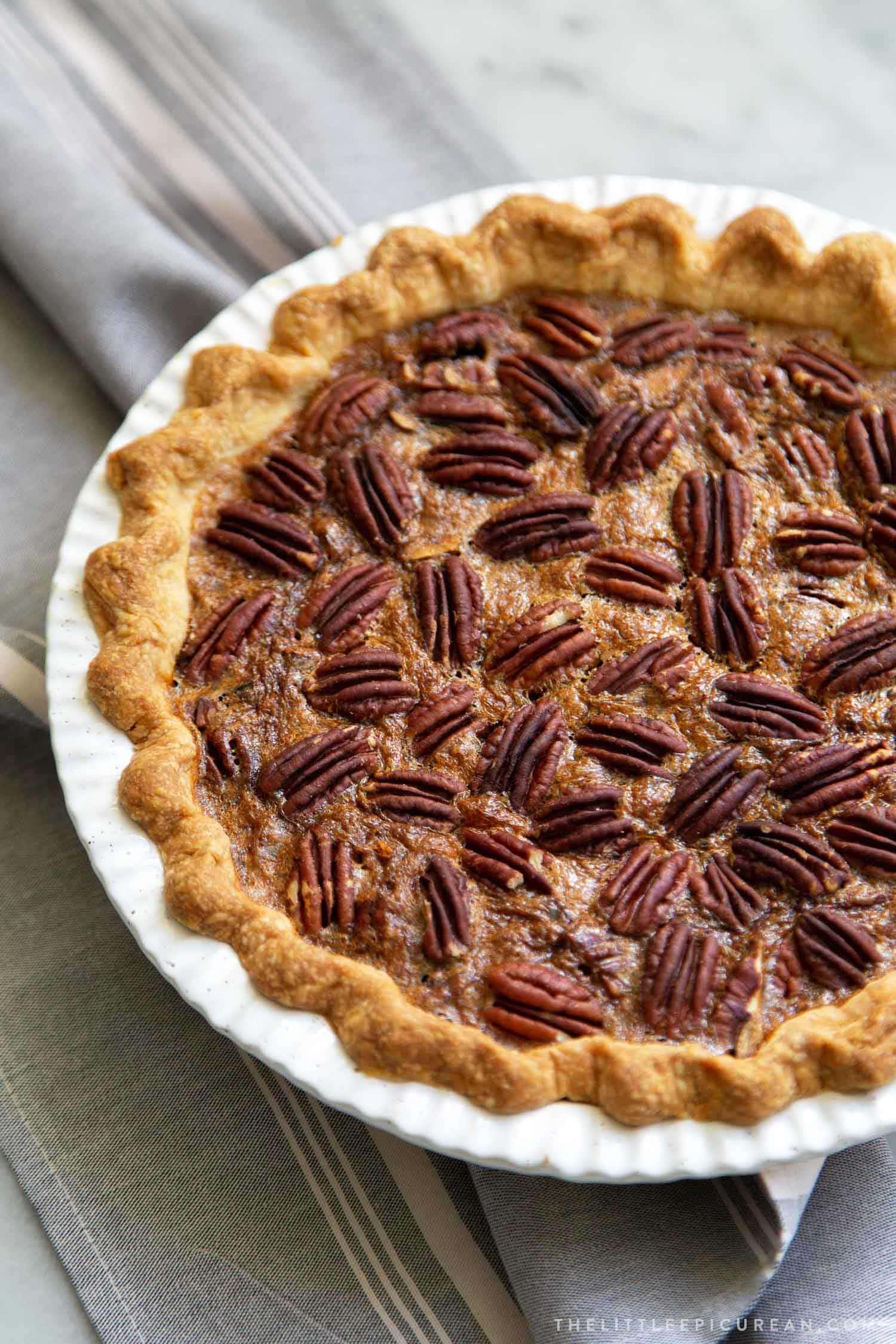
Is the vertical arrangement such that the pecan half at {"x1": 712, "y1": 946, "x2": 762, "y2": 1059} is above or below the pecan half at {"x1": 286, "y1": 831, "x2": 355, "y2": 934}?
below

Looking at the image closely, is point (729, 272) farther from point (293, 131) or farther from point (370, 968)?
point (370, 968)

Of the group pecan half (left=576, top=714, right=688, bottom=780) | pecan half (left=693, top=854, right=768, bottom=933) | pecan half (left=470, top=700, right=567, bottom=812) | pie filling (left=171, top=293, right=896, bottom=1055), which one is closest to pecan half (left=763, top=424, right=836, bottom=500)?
pie filling (left=171, top=293, right=896, bottom=1055)

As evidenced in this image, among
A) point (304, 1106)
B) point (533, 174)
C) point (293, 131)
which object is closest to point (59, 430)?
point (293, 131)

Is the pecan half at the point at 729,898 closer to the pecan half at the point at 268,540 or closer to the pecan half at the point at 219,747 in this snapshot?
the pecan half at the point at 219,747

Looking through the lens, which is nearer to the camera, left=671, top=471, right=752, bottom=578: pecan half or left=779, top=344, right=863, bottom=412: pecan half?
left=671, top=471, right=752, bottom=578: pecan half

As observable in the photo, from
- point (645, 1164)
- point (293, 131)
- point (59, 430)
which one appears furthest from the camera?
point (293, 131)

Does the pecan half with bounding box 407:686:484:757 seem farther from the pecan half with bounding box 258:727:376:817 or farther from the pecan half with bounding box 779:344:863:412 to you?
the pecan half with bounding box 779:344:863:412
